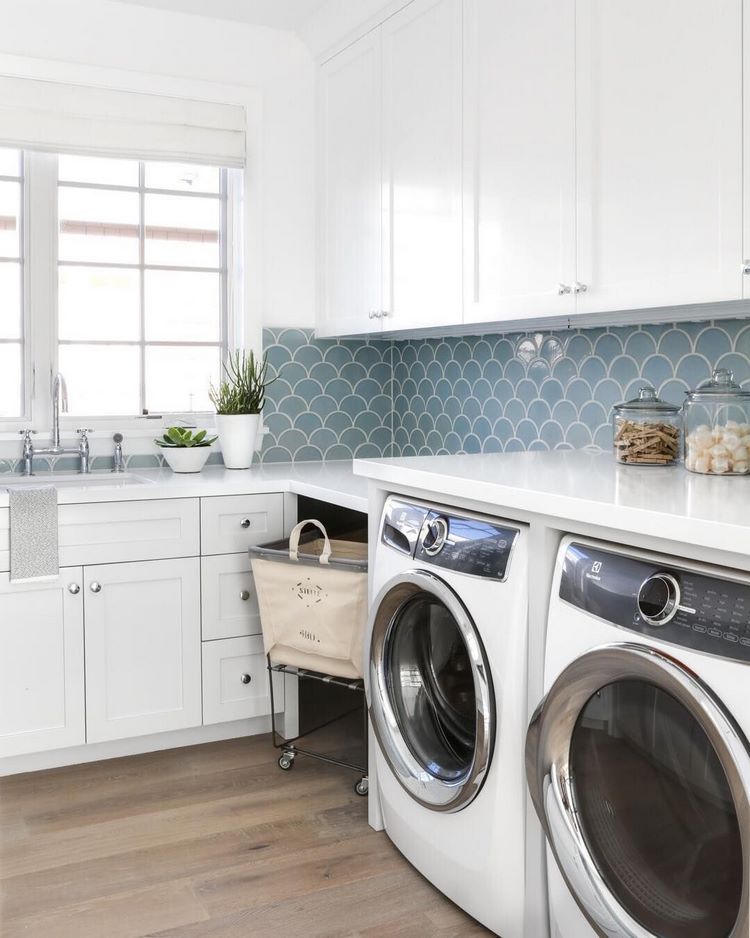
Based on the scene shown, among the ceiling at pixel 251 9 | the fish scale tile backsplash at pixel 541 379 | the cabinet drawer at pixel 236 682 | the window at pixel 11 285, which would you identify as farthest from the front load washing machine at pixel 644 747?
the ceiling at pixel 251 9

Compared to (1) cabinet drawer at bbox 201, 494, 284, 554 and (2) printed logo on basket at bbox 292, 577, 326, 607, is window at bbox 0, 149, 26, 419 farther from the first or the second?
(2) printed logo on basket at bbox 292, 577, 326, 607

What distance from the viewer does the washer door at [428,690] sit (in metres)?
1.88

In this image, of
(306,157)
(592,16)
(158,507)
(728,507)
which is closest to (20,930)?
(158,507)

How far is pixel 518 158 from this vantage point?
2.30 m

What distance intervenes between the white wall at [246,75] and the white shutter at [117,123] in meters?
0.05

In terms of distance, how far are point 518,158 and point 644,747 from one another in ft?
4.93

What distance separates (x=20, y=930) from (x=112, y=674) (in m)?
0.90

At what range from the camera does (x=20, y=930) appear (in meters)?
1.92

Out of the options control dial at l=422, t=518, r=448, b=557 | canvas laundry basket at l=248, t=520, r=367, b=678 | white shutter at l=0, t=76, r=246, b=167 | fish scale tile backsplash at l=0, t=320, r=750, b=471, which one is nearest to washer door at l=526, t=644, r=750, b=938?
control dial at l=422, t=518, r=448, b=557

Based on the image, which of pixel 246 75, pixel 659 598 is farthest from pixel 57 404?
pixel 659 598

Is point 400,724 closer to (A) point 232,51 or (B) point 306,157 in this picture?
(B) point 306,157

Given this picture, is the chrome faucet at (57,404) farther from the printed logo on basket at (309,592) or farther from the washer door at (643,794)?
the washer door at (643,794)

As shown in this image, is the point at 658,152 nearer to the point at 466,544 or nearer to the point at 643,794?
the point at 466,544

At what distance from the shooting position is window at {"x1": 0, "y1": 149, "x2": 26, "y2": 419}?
10.5ft
